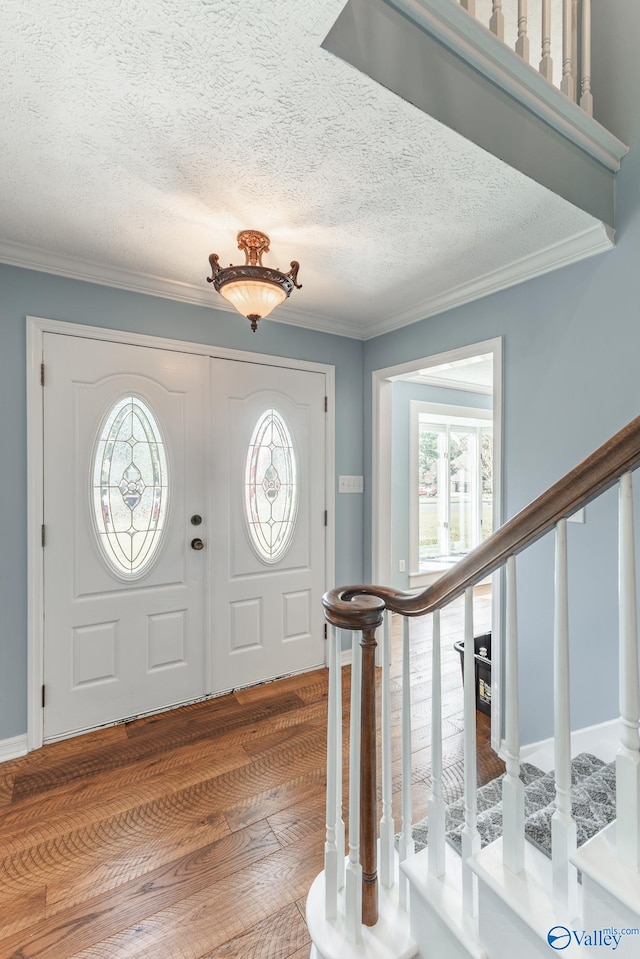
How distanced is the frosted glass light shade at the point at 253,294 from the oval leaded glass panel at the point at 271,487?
3.01 feet

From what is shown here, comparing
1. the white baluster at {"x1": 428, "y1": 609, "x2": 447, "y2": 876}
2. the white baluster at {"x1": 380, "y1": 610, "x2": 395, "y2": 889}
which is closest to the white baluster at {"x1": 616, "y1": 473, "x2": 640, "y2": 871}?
the white baluster at {"x1": 428, "y1": 609, "x2": 447, "y2": 876}

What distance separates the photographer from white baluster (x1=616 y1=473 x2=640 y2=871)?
74cm

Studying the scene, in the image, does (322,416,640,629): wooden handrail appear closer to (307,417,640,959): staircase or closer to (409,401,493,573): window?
(307,417,640,959): staircase

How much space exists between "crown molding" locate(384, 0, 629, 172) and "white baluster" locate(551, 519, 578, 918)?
144 centimetres

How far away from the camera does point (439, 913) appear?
1044 millimetres

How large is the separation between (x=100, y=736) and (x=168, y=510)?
4.05 feet

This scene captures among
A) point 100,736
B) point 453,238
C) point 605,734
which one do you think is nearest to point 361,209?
point 453,238

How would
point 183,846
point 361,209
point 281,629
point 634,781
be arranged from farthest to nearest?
1. point 281,629
2. point 361,209
3. point 183,846
4. point 634,781

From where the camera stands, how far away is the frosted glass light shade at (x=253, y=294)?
1.99m

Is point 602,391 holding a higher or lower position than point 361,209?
lower

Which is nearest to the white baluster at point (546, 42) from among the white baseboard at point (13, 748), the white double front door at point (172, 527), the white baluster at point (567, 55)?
the white baluster at point (567, 55)

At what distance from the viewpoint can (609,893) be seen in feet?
2.43

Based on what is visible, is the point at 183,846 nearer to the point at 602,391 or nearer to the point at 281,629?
the point at 281,629

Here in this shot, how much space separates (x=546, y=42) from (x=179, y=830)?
3259 millimetres
